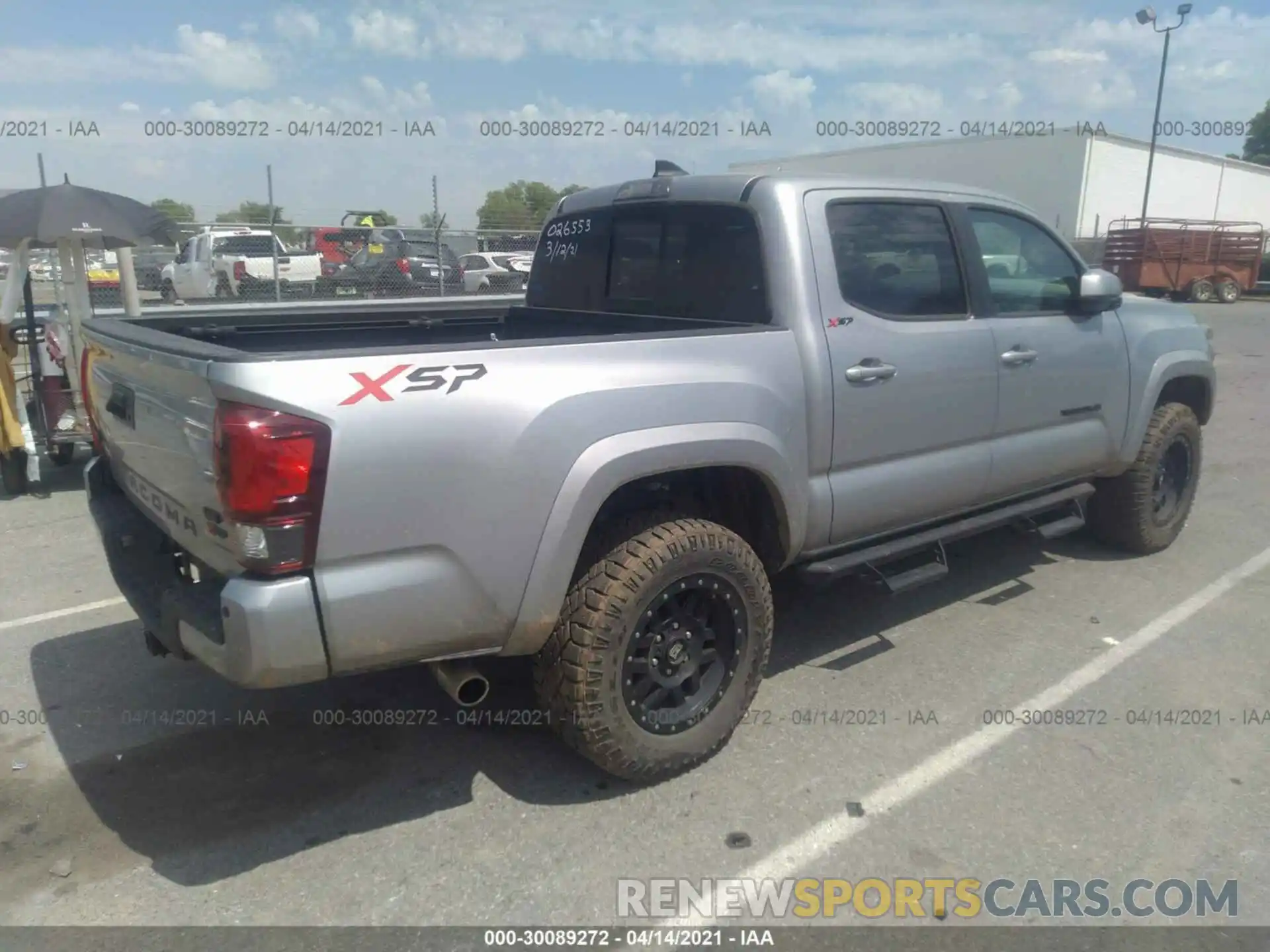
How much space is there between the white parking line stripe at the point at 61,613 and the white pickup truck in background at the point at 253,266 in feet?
29.4

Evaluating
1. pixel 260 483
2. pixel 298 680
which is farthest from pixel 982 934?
pixel 260 483

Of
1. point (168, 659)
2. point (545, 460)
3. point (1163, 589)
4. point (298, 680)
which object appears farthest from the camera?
Result: point (1163, 589)

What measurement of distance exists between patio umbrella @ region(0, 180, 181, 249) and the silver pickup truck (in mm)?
3535

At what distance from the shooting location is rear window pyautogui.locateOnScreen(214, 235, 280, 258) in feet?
44.5

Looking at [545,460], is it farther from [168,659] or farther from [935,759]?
[168,659]

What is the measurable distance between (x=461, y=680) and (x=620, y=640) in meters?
0.51

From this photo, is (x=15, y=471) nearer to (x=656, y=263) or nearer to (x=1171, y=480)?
(x=656, y=263)

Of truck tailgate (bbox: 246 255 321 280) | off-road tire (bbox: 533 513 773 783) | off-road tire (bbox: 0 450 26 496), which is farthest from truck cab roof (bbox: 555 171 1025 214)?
truck tailgate (bbox: 246 255 321 280)

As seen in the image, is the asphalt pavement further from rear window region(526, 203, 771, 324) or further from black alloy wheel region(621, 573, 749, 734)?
rear window region(526, 203, 771, 324)

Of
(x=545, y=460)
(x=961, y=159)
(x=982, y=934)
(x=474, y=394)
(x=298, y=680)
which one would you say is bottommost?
(x=982, y=934)

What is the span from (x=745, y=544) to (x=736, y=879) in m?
1.11

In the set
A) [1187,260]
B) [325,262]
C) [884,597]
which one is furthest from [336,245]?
[1187,260]

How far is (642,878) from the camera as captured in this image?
2910mm

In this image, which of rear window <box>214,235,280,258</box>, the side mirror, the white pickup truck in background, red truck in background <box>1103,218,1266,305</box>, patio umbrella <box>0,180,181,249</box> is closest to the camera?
the side mirror
